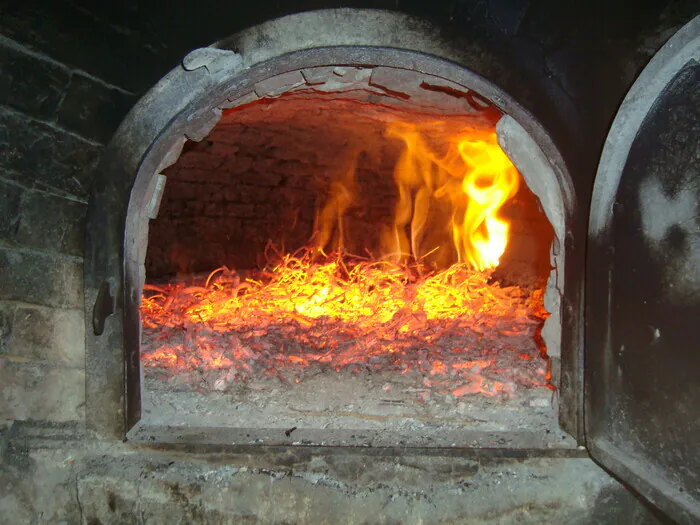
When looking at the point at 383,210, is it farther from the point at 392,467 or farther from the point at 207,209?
the point at 392,467

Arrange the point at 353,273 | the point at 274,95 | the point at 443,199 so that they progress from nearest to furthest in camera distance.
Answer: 1. the point at 274,95
2. the point at 353,273
3. the point at 443,199

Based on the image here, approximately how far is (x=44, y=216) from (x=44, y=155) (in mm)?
226

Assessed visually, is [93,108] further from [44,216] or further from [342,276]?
[342,276]

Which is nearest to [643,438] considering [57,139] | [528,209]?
[57,139]

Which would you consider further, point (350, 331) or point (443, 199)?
point (443, 199)

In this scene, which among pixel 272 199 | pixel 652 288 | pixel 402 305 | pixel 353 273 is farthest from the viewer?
pixel 272 199

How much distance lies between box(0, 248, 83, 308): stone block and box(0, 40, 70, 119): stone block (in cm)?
54

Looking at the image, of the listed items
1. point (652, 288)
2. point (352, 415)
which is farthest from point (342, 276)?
point (652, 288)

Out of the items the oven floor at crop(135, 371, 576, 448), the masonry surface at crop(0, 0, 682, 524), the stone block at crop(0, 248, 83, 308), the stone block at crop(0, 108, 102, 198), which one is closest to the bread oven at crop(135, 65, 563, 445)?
the oven floor at crop(135, 371, 576, 448)

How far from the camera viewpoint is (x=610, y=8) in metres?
1.86

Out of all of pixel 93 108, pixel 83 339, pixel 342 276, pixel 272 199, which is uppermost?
pixel 272 199

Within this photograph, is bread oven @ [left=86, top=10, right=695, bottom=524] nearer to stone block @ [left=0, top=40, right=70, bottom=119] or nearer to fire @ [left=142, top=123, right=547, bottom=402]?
fire @ [left=142, top=123, right=547, bottom=402]

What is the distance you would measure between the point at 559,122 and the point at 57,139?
1871 millimetres

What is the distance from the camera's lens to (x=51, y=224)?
1.99 m
